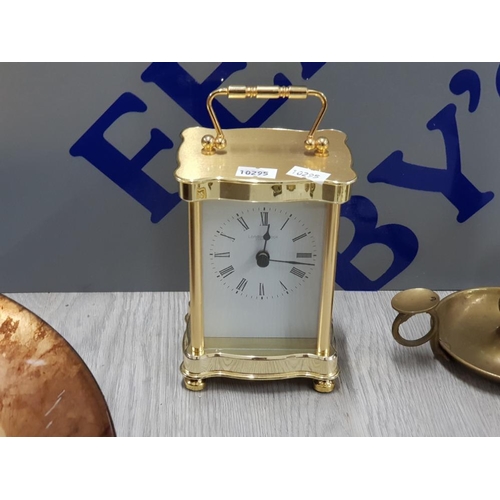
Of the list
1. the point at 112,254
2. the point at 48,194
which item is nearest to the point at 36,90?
the point at 48,194

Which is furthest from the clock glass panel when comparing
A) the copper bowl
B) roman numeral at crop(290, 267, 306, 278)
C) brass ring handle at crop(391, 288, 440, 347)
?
the copper bowl

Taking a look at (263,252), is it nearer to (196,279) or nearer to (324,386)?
(196,279)

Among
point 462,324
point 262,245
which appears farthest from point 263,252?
point 462,324

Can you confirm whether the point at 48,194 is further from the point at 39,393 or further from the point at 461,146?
the point at 461,146

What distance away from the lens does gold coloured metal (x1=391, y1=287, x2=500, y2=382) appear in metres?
0.89

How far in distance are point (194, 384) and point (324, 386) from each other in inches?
6.8

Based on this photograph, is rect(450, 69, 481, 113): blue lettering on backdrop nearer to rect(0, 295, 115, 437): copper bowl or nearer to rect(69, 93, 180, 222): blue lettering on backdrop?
rect(69, 93, 180, 222): blue lettering on backdrop

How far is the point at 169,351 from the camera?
37.3 inches

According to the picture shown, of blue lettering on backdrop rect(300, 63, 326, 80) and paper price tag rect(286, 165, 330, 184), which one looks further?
blue lettering on backdrop rect(300, 63, 326, 80)

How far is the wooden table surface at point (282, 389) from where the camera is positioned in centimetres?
83

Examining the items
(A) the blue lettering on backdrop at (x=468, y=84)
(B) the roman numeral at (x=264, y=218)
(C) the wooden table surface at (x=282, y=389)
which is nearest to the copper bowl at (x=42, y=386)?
(C) the wooden table surface at (x=282, y=389)

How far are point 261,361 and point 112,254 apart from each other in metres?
0.32

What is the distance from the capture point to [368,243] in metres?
1.04

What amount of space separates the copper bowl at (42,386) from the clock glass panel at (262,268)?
8.6 inches
